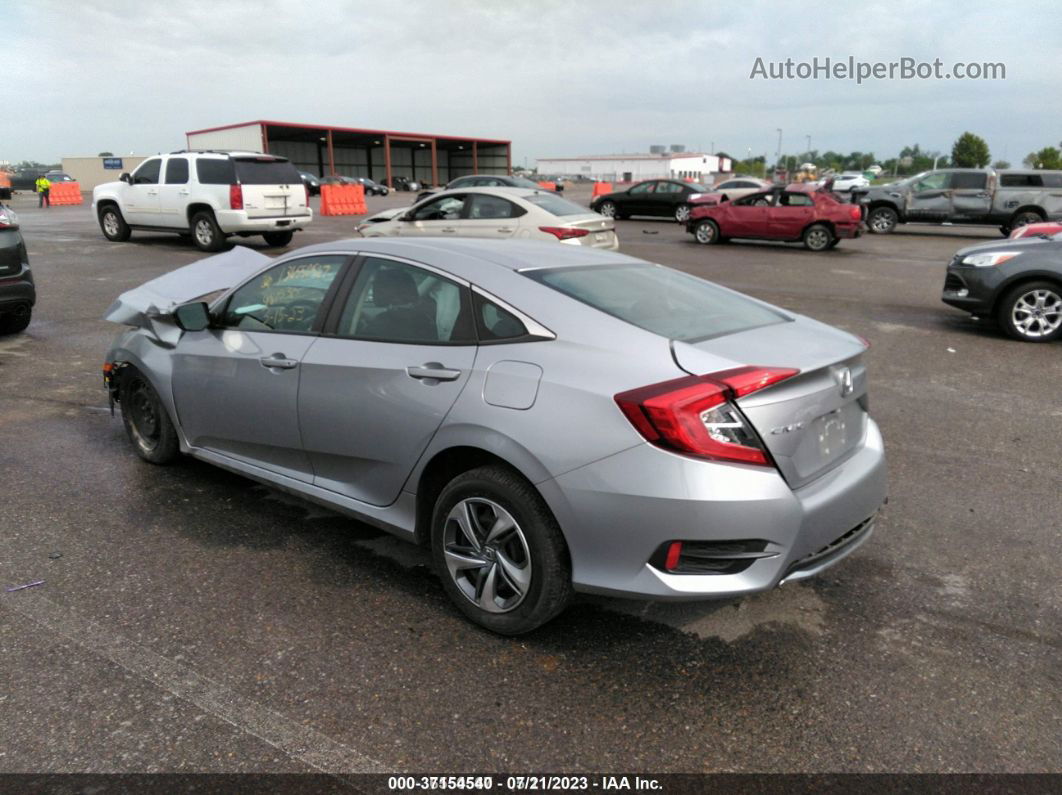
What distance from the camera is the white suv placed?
16.1 meters

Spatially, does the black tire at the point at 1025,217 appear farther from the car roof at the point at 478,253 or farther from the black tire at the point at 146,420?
the black tire at the point at 146,420

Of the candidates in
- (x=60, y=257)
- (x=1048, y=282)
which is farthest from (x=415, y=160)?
(x=1048, y=282)

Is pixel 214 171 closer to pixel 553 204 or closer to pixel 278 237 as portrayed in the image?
pixel 278 237

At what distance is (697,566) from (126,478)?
12.1ft

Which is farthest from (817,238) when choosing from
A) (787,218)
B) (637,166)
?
(637,166)

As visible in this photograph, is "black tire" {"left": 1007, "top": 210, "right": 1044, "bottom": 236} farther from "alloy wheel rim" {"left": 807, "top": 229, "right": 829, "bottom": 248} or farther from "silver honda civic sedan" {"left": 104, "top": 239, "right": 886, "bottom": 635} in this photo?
"silver honda civic sedan" {"left": 104, "top": 239, "right": 886, "bottom": 635}

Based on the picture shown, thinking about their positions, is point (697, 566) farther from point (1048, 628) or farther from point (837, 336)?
point (1048, 628)

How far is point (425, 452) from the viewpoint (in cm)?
323

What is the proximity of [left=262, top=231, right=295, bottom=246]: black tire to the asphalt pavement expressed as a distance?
13.1m

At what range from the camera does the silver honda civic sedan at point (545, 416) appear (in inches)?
106

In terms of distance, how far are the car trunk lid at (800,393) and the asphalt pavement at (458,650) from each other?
79cm

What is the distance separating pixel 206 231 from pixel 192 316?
1368 centimetres

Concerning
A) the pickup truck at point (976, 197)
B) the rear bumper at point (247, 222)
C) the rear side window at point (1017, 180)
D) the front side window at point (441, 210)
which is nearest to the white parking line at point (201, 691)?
the front side window at point (441, 210)

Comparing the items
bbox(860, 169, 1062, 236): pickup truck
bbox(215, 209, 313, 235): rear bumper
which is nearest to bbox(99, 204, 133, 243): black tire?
bbox(215, 209, 313, 235): rear bumper
